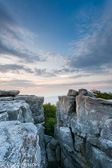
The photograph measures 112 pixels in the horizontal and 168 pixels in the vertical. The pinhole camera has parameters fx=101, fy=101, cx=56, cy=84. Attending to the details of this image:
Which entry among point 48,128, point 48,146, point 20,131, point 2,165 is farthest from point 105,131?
point 48,128

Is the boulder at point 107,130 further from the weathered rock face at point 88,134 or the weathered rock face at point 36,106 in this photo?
the weathered rock face at point 36,106

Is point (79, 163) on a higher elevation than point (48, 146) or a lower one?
higher

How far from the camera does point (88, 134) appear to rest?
19.5 ft

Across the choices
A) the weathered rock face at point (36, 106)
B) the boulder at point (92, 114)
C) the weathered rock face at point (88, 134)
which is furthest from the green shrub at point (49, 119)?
the boulder at point (92, 114)

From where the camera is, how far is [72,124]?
753 centimetres

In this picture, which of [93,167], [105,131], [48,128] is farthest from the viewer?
[48,128]

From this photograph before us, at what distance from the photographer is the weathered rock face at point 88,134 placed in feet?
16.0

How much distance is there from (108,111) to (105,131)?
97 cm

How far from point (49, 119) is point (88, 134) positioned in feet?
31.8

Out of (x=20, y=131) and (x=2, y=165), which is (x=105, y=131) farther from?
(x=2, y=165)

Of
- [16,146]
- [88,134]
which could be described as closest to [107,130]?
[88,134]

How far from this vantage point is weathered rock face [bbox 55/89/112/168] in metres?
4.88

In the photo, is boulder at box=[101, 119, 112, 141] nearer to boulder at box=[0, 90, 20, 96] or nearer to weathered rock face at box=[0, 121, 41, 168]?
weathered rock face at box=[0, 121, 41, 168]

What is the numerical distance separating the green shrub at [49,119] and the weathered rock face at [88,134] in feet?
16.1
